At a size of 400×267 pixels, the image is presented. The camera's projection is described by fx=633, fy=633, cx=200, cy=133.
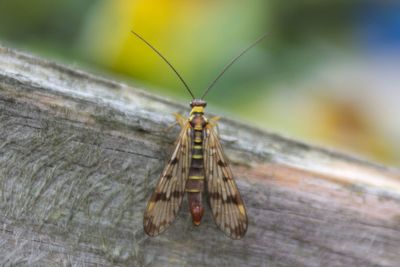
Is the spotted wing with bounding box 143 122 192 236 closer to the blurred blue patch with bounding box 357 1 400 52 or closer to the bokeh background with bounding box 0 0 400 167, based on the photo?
the bokeh background with bounding box 0 0 400 167

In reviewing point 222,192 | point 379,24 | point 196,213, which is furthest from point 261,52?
point 196,213

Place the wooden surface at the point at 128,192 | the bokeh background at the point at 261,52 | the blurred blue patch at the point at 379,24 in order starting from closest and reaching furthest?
the wooden surface at the point at 128,192
the bokeh background at the point at 261,52
the blurred blue patch at the point at 379,24

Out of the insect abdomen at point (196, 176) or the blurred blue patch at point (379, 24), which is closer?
the insect abdomen at point (196, 176)

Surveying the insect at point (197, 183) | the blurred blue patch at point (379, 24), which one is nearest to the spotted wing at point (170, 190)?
the insect at point (197, 183)

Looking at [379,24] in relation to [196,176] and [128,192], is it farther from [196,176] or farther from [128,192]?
[128,192]

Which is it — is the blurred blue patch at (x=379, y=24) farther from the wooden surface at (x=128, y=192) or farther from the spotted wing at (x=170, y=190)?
the wooden surface at (x=128, y=192)

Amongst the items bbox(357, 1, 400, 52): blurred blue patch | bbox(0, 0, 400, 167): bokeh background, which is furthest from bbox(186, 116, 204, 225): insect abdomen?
bbox(357, 1, 400, 52): blurred blue patch
